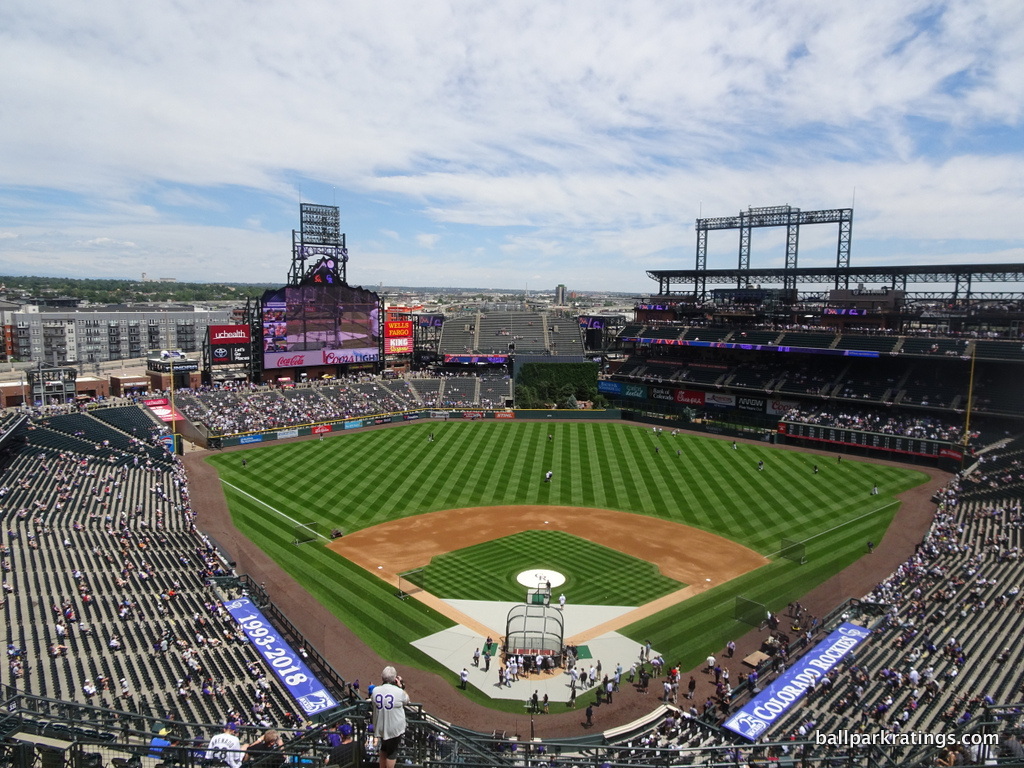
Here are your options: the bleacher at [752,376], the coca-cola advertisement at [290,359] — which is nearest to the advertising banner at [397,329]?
the coca-cola advertisement at [290,359]

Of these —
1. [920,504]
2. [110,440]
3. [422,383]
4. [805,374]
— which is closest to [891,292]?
[805,374]

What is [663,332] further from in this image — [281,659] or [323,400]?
[281,659]

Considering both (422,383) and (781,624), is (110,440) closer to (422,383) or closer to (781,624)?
(422,383)

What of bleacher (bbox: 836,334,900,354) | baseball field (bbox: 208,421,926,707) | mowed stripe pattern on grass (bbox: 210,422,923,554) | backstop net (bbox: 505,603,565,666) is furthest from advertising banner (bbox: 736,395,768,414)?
backstop net (bbox: 505,603,565,666)

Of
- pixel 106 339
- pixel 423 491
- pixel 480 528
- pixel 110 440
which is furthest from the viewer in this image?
pixel 106 339

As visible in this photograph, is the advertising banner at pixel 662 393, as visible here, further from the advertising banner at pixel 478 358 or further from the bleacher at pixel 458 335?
the bleacher at pixel 458 335
